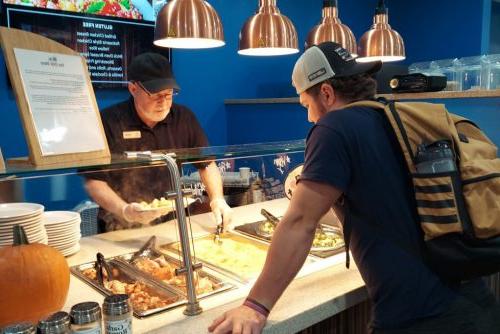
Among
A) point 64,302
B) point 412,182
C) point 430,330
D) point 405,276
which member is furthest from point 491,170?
point 64,302

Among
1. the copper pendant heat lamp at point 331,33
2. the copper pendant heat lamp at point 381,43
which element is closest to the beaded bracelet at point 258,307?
the copper pendant heat lamp at point 331,33

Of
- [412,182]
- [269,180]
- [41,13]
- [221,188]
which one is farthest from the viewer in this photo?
[41,13]

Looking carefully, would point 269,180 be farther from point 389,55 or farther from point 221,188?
point 389,55

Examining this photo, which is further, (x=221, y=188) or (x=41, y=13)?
(x=41, y=13)

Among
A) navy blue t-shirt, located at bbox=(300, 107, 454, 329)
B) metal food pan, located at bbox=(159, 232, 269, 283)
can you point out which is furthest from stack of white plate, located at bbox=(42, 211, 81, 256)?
navy blue t-shirt, located at bbox=(300, 107, 454, 329)

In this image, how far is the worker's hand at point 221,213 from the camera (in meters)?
2.30

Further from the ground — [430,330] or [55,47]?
[55,47]

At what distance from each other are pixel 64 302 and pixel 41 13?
3059 mm

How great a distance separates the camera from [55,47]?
1.54 metres

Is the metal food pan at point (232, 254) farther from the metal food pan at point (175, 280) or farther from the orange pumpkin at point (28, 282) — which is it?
the orange pumpkin at point (28, 282)

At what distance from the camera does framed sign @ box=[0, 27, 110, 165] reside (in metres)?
1.41

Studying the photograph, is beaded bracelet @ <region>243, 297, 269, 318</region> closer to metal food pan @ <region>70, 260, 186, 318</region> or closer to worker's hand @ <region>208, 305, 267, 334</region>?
worker's hand @ <region>208, 305, 267, 334</region>

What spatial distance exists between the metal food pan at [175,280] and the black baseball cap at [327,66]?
752 millimetres

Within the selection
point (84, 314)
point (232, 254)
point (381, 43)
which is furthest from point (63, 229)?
point (381, 43)
